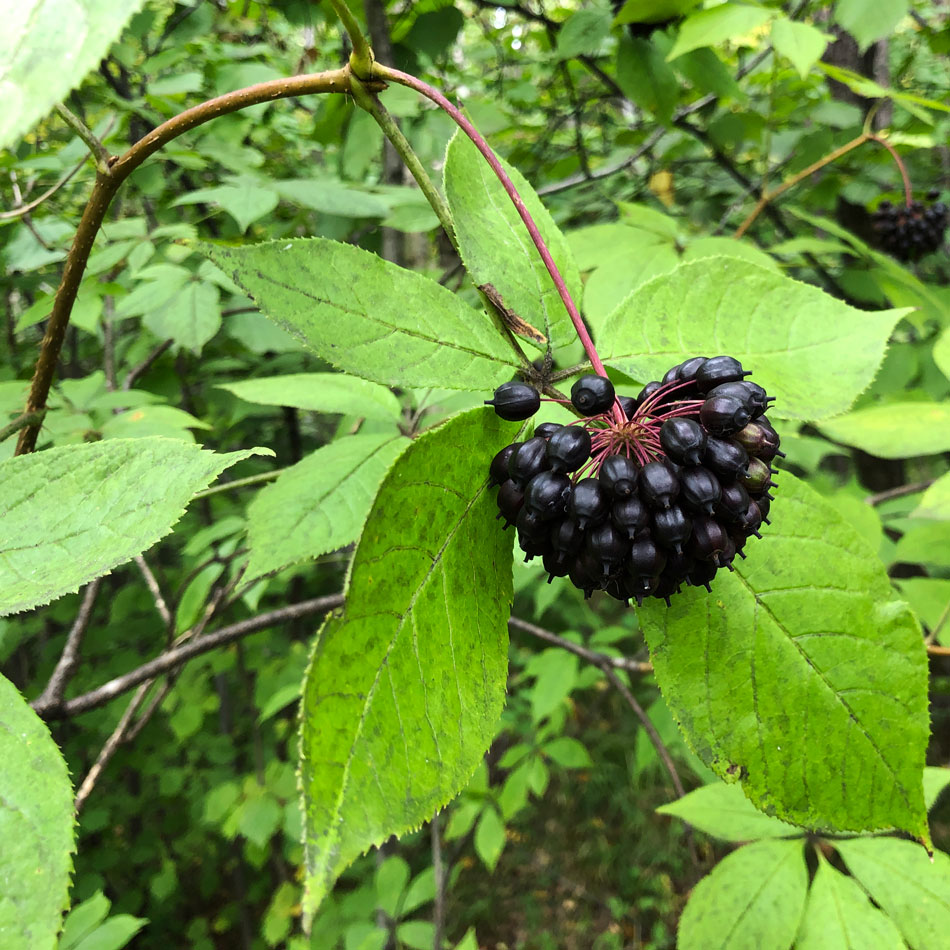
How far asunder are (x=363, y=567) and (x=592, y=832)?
6.76 meters

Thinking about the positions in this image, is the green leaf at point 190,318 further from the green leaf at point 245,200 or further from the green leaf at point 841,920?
the green leaf at point 841,920

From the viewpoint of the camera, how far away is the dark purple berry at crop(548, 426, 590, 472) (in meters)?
0.68

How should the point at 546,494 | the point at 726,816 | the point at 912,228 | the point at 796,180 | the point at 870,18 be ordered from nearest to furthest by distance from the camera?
1. the point at 546,494
2. the point at 726,816
3. the point at 870,18
4. the point at 796,180
5. the point at 912,228

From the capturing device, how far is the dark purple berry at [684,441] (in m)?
0.71

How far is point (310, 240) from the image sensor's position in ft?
2.49

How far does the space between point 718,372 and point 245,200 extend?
2.14 meters

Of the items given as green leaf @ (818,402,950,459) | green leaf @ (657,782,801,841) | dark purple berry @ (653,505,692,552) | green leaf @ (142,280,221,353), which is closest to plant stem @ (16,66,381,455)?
dark purple berry @ (653,505,692,552)

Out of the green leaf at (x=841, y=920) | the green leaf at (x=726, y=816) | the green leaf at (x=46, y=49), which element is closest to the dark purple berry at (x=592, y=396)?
the green leaf at (x=46, y=49)

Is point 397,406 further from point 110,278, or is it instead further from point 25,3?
point 110,278

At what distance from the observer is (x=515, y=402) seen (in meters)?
0.73

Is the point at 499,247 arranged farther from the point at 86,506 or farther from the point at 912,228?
the point at 912,228

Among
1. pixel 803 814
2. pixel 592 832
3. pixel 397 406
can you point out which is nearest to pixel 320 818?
pixel 803 814

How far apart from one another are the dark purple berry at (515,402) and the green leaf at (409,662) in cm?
3

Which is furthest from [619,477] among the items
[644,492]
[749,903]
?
[749,903]
